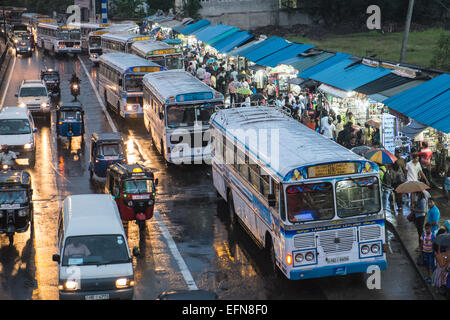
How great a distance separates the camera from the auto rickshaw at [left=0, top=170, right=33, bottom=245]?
19.0 m

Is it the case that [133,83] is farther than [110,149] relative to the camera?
Yes

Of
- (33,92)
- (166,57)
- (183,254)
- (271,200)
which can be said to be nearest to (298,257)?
(271,200)

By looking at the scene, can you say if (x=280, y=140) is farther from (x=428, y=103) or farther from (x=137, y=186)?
(x=428, y=103)

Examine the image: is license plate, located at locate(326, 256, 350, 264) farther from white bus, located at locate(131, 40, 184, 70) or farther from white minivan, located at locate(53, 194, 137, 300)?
white bus, located at locate(131, 40, 184, 70)

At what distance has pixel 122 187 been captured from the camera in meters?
→ 20.4

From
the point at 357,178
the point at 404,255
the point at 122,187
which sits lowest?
the point at 404,255

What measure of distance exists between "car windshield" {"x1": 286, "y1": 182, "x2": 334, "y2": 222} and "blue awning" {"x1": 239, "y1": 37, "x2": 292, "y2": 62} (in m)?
25.8

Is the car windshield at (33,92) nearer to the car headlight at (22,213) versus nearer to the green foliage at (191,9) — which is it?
the car headlight at (22,213)

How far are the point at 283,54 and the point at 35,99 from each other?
45.4 ft

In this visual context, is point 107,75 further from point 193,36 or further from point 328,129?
point 193,36

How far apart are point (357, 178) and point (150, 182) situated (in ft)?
24.3

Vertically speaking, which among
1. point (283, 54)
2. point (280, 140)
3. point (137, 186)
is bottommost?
point (137, 186)

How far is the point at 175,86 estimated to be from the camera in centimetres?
2845
